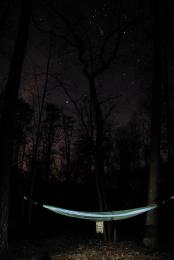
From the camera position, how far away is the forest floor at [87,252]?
6.75 meters

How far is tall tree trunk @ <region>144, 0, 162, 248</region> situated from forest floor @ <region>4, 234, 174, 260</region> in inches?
18.8

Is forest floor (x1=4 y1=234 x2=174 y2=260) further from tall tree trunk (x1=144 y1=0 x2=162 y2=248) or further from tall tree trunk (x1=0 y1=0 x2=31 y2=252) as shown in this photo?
tall tree trunk (x1=0 y1=0 x2=31 y2=252)

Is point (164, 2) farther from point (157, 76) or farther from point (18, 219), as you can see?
point (18, 219)

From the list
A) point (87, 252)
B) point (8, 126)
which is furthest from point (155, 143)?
point (8, 126)

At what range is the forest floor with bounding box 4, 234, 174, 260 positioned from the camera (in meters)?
6.75

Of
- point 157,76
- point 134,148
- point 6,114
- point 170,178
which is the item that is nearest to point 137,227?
point 170,178

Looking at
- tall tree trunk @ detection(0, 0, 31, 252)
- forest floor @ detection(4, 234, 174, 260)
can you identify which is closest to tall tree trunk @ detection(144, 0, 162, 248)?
forest floor @ detection(4, 234, 174, 260)

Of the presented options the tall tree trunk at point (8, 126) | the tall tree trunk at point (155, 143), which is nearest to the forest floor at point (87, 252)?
the tall tree trunk at point (155, 143)

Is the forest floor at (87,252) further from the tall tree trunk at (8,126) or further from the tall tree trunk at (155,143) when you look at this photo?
the tall tree trunk at (8,126)

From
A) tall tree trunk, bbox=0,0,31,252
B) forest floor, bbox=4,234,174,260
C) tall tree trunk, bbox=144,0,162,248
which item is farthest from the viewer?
tall tree trunk, bbox=144,0,162,248

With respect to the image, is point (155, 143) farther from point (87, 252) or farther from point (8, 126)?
point (8, 126)

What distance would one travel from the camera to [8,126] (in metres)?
7.23

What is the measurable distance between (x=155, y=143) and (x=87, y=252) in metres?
3.36

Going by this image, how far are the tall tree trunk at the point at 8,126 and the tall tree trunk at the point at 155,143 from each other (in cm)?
368
